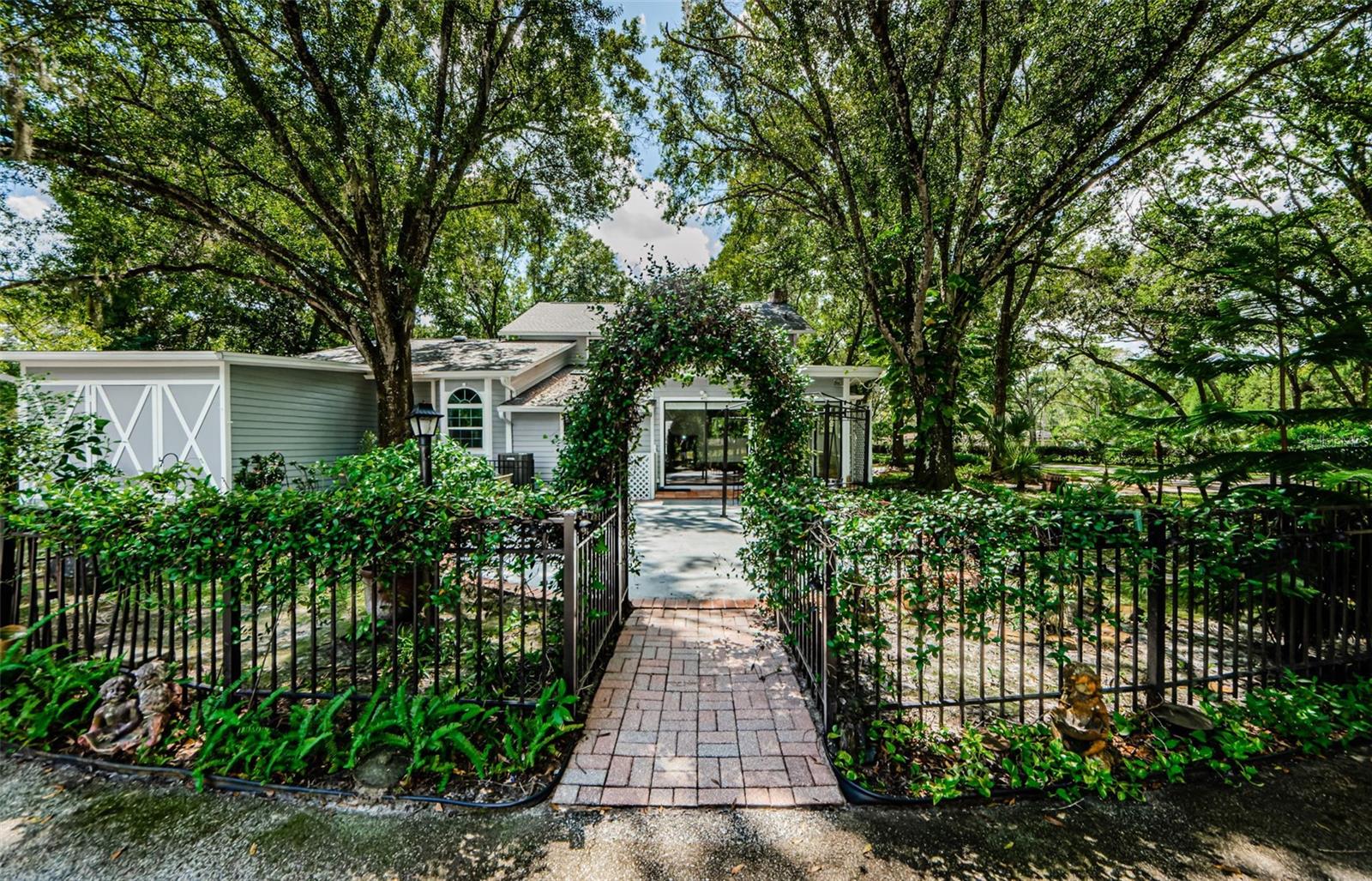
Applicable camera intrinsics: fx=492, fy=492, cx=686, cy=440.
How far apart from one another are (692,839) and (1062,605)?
7.83 ft

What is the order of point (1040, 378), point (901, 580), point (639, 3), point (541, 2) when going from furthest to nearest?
point (1040, 378)
point (639, 3)
point (541, 2)
point (901, 580)

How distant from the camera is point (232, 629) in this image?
3172 millimetres

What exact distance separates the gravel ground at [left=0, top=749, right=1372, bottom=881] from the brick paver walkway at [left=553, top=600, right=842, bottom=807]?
14cm

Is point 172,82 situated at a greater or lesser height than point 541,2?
lesser

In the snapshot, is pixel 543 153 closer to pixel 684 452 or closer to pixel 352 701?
pixel 684 452

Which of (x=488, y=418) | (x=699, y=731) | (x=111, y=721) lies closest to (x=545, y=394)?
(x=488, y=418)

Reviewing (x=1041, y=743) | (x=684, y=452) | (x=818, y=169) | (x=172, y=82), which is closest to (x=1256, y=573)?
(x=1041, y=743)

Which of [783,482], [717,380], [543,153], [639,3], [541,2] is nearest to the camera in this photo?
[783,482]

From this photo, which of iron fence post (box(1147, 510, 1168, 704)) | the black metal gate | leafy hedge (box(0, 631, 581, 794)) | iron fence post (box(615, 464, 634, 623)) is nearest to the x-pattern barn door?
leafy hedge (box(0, 631, 581, 794))

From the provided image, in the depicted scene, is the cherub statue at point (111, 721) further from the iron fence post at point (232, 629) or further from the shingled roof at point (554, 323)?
the shingled roof at point (554, 323)

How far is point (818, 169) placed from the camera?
10.6 meters

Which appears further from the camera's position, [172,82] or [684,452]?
[684,452]

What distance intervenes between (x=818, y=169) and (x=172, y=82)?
11.5 metres

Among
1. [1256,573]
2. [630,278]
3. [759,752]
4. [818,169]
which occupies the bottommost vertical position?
[759,752]
